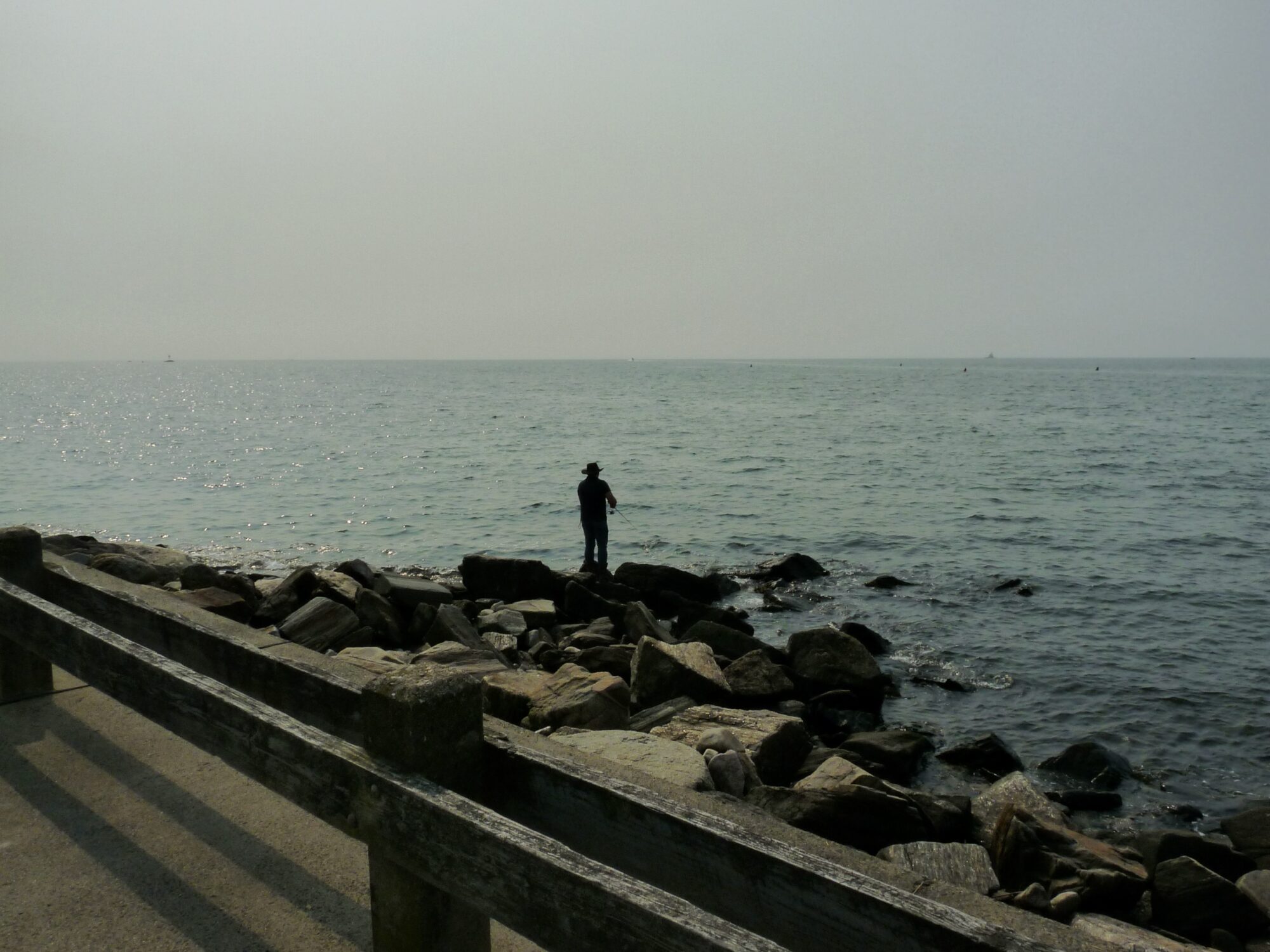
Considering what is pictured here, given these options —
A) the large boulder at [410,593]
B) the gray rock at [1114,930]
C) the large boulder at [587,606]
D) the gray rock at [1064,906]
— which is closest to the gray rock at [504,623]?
the large boulder at [410,593]

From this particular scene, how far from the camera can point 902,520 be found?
2497cm

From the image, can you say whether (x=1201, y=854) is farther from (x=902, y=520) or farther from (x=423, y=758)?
(x=902, y=520)

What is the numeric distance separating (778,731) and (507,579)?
7543 mm

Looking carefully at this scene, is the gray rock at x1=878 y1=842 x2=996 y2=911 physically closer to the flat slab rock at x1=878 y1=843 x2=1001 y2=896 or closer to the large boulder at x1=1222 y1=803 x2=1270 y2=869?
the flat slab rock at x1=878 y1=843 x2=1001 y2=896

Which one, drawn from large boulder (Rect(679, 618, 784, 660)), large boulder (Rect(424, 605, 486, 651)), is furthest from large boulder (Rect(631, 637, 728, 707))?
large boulder (Rect(679, 618, 784, 660))

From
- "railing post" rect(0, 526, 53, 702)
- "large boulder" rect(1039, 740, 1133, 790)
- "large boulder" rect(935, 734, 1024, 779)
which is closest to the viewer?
"railing post" rect(0, 526, 53, 702)

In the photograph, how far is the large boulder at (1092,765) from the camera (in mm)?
9195

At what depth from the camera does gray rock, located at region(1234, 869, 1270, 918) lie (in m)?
6.19

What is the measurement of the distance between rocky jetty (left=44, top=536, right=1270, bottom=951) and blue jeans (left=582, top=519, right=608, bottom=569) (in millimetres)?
2039

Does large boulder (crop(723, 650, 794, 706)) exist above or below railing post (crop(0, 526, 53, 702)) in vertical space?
below

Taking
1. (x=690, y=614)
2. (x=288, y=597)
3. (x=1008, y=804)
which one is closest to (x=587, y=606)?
(x=690, y=614)

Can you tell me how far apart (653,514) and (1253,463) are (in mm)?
28191

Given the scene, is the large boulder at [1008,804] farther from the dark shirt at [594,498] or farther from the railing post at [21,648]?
the dark shirt at [594,498]

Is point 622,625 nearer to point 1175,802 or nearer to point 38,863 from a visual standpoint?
point 1175,802
